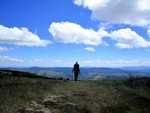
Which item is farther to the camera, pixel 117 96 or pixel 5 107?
pixel 117 96

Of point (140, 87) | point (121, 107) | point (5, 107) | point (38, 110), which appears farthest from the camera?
point (140, 87)

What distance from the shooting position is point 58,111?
Answer: 19.1m

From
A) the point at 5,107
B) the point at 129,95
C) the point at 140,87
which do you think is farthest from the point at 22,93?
the point at 140,87

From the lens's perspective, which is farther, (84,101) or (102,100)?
(102,100)

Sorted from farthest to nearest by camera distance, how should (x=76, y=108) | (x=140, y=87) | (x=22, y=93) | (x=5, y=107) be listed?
(x=140, y=87)
(x=22, y=93)
(x=76, y=108)
(x=5, y=107)

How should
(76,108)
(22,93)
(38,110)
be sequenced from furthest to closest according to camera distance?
1. (22,93)
2. (76,108)
3. (38,110)

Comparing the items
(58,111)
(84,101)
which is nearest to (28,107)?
(58,111)

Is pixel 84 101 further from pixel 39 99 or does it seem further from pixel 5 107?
pixel 5 107

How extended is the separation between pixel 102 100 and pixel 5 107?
Result: 1091 cm

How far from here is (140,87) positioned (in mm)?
38781

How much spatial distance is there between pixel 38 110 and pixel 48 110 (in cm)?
83

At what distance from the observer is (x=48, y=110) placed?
1906 cm

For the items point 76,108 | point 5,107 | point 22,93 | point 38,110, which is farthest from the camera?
point 22,93

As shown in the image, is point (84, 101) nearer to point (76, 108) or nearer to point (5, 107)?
point (76, 108)
